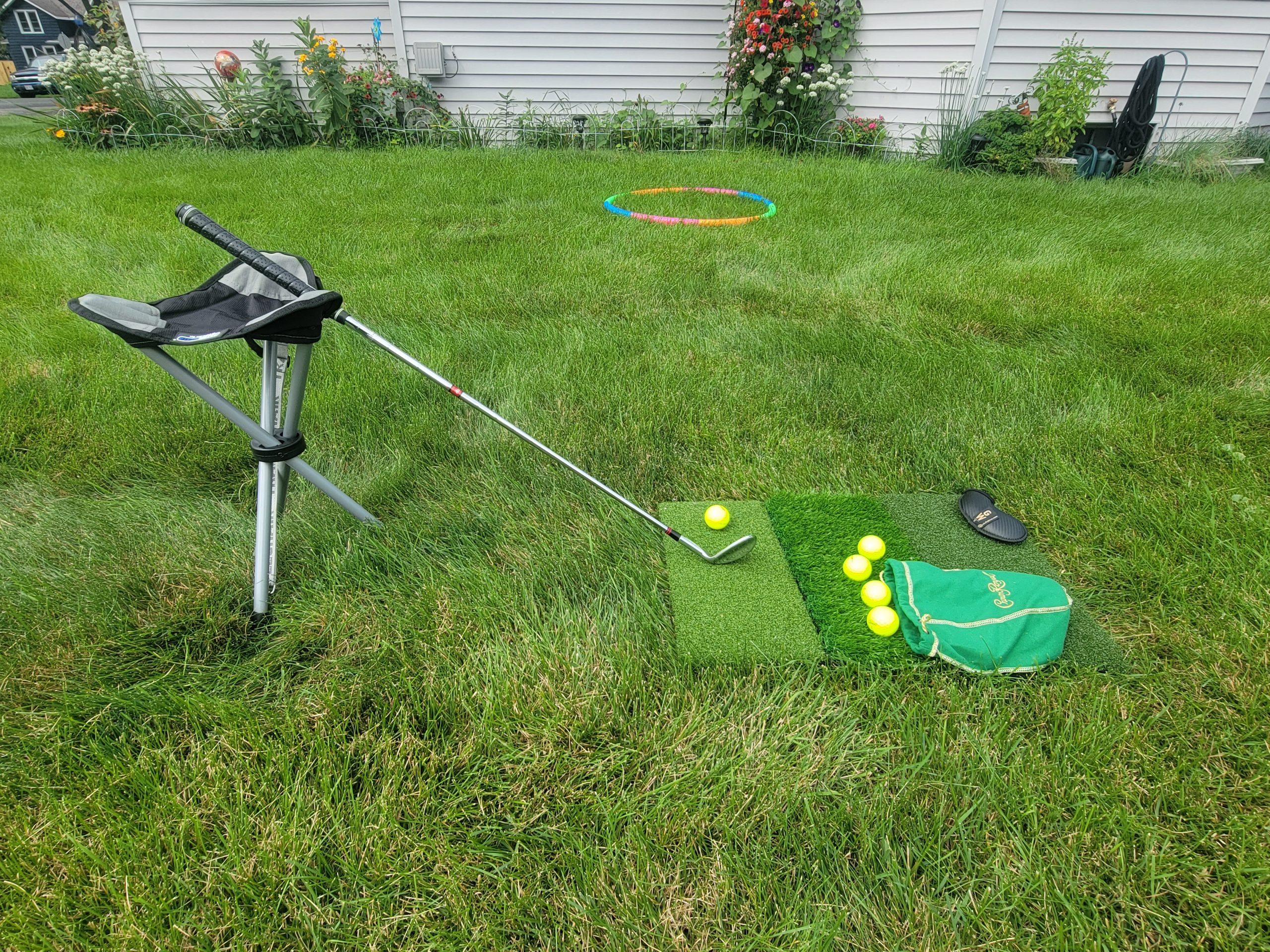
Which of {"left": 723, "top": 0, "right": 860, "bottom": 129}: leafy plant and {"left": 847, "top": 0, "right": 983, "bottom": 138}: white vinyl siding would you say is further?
{"left": 723, "top": 0, "right": 860, "bottom": 129}: leafy plant

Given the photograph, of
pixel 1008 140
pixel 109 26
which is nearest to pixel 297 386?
pixel 1008 140

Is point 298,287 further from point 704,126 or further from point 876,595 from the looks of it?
point 704,126

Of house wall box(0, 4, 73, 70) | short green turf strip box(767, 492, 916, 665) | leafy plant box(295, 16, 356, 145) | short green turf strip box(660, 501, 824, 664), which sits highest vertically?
house wall box(0, 4, 73, 70)

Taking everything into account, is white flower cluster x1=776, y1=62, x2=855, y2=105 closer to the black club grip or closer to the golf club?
the golf club

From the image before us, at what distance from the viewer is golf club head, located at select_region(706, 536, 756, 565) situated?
192cm

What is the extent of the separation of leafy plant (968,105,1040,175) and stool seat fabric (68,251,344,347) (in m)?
6.58

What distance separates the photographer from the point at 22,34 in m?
34.2

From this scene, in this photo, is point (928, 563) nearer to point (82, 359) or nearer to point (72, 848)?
point (72, 848)

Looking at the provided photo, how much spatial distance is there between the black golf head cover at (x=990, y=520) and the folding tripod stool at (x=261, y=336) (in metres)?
1.90

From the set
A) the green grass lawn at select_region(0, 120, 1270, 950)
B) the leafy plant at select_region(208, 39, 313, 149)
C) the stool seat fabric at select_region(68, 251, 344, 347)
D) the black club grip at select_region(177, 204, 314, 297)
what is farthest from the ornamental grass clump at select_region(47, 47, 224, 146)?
the black club grip at select_region(177, 204, 314, 297)

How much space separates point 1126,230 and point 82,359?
630 centimetres

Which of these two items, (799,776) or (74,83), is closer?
(799,776)

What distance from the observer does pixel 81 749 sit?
4.65 ft

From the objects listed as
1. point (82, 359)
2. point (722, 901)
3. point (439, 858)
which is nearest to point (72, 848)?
point (439, 858)
